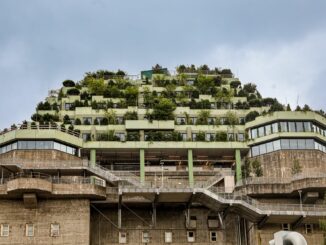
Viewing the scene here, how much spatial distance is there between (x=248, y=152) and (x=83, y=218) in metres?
24.0

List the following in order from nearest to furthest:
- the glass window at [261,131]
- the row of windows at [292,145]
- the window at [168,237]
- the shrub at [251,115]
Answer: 1. the window at [168,237]
2. the row of windows at [292,145]
3. the glass window at [261,131]
4. the shrub at [251,115]

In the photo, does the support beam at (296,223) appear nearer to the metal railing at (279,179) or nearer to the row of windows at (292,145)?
the metal railing at (279,179)

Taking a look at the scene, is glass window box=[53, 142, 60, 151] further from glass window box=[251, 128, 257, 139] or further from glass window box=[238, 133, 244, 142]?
glass window box=[251, 128, 257, 139]

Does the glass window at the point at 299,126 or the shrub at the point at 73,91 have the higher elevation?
the shrub at the point at 73,91

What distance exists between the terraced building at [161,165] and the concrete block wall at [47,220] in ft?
0.30

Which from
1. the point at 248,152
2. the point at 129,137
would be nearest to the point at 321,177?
the point at 248,152

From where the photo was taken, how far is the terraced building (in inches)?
1896

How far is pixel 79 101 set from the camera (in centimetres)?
7031

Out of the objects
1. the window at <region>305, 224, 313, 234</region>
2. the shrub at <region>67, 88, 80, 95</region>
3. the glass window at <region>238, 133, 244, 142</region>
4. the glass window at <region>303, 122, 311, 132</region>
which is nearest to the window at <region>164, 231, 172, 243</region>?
the window at <region>305, 224, 313, 234</region>

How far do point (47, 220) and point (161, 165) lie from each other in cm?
1915

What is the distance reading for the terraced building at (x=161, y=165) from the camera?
48156mm

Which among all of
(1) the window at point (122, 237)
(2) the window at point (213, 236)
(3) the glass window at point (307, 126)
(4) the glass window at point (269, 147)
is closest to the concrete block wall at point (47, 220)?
(1) the window at point (122, 237)

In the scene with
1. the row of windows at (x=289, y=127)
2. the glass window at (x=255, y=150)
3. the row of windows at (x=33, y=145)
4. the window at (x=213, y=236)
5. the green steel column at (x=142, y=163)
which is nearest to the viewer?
the window at (x=213, y=236)

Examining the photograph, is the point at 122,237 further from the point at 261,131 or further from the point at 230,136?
the point at 261,131
